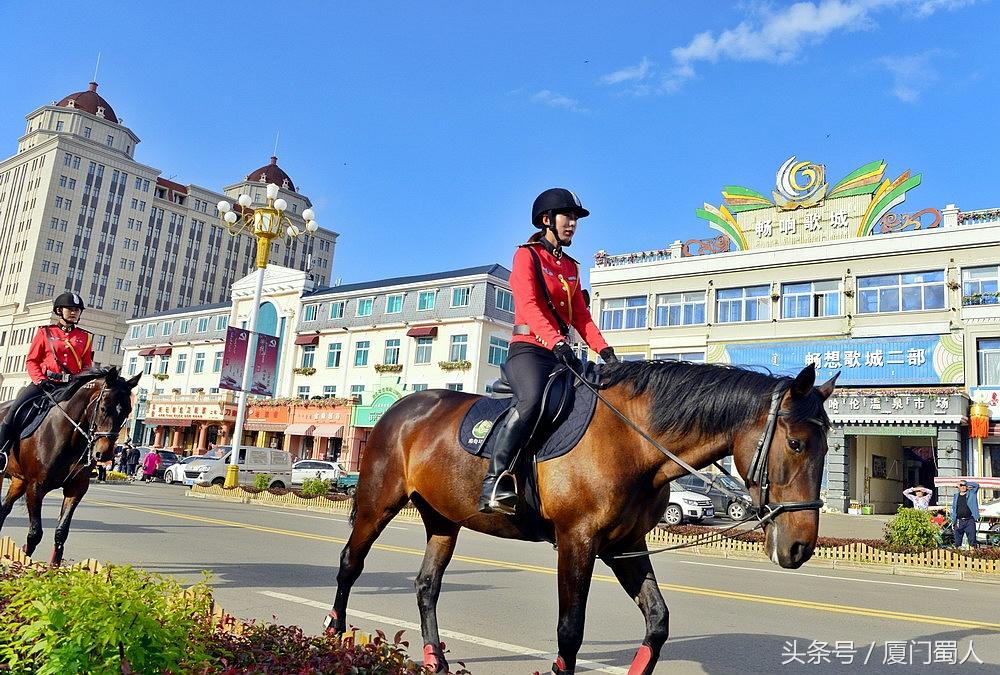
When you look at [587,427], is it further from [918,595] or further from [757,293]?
[757,293]

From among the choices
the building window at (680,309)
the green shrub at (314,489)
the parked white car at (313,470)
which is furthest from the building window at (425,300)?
the green shrub at (314,489)

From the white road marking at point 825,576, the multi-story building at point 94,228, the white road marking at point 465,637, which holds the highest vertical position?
the multi-story building at point 94,228

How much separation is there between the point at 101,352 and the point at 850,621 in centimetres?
8820

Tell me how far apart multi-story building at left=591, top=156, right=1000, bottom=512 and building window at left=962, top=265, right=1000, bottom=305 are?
0.05m

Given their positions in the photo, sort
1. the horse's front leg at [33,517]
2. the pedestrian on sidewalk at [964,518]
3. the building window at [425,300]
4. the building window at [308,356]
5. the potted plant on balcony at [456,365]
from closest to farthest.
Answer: the horse's front leg at [33,517], the pedestrian on sidewalk at [964,518], the potted plant on balcony at [456,365], the building window at [425,300], the building window at [308,356]

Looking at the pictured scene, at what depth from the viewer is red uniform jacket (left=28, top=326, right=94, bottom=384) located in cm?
887

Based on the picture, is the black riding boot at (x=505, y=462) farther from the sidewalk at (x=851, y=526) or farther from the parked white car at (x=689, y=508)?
the parked white car at (x=689, y=508)

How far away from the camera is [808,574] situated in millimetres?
13836

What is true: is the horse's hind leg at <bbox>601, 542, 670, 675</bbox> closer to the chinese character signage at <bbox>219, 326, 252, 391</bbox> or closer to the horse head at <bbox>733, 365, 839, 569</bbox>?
the horse head at <bbox>733, 365, 839, 569</bbox>

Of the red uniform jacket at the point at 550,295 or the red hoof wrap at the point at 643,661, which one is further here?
the red uniform jacket at the point at 550,295

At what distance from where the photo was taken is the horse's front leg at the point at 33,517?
24.8ft

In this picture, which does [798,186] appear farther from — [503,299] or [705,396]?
[705,396]

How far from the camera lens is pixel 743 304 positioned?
37594mm

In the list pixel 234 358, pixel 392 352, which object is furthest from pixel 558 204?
pixel 392 352
